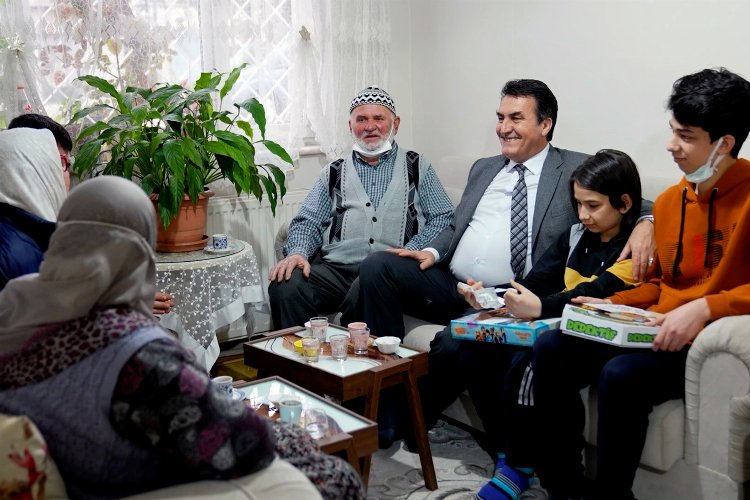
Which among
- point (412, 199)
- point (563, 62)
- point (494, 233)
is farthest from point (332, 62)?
point (494, 233)

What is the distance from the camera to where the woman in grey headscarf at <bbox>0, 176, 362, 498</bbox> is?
1.19 m

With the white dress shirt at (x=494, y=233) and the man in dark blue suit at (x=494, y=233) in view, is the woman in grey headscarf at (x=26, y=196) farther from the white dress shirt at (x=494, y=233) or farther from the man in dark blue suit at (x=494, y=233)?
the white dress shirt at (x=494, y=233)

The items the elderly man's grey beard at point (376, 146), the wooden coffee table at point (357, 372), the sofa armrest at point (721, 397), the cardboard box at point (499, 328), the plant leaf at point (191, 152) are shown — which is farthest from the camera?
the elderly man's grey beard at point (376, 146)

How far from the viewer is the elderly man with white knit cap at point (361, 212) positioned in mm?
3133

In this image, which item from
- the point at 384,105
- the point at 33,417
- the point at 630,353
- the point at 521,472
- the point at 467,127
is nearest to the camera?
the point at 33,417

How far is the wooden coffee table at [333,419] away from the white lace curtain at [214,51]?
164cm

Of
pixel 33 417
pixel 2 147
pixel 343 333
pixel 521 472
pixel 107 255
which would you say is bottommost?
pixel 521 472

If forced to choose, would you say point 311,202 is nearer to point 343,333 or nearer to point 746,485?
point 343,333

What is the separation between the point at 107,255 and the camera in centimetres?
124

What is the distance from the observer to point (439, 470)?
2.53 meters

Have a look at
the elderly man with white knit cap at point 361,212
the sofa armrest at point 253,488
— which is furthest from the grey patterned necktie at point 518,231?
the sofa armrest at point 253,488

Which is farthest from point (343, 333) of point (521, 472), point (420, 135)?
point (420, 135)

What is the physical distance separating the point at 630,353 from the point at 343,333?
0.91m

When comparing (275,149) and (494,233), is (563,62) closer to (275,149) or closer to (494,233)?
(494,233)
